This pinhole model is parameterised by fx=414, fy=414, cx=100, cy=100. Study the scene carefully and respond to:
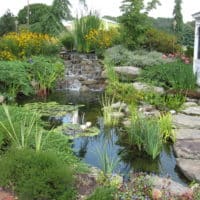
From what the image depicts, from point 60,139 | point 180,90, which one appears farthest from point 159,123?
point 180,90

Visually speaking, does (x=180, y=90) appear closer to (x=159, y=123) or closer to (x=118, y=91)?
(x=118, y=91)

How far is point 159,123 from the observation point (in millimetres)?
5945

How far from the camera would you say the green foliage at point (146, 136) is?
17.9ft

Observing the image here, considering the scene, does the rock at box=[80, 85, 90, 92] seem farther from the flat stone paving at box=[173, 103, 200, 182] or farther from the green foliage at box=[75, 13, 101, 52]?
the flat stone paving at box=[173, 103, 200, 182]

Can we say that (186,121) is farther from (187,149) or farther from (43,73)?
(43,73)

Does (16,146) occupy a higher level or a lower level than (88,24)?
lower

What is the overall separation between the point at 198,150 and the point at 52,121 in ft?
9.33

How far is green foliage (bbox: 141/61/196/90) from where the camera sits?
9438mm

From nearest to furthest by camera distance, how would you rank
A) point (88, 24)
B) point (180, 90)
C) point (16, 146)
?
1. point (16, 146)
2. point (180, 90)
3. point (88, 24)

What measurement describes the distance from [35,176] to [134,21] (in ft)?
32.2

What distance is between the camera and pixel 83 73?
12.3 meters

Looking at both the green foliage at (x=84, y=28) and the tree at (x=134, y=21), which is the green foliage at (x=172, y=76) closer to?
the tree at (x=134, y=21)

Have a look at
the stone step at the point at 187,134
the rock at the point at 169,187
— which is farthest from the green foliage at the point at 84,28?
the rock at the point at 169,187

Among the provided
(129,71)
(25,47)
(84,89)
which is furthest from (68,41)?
(129,71)
